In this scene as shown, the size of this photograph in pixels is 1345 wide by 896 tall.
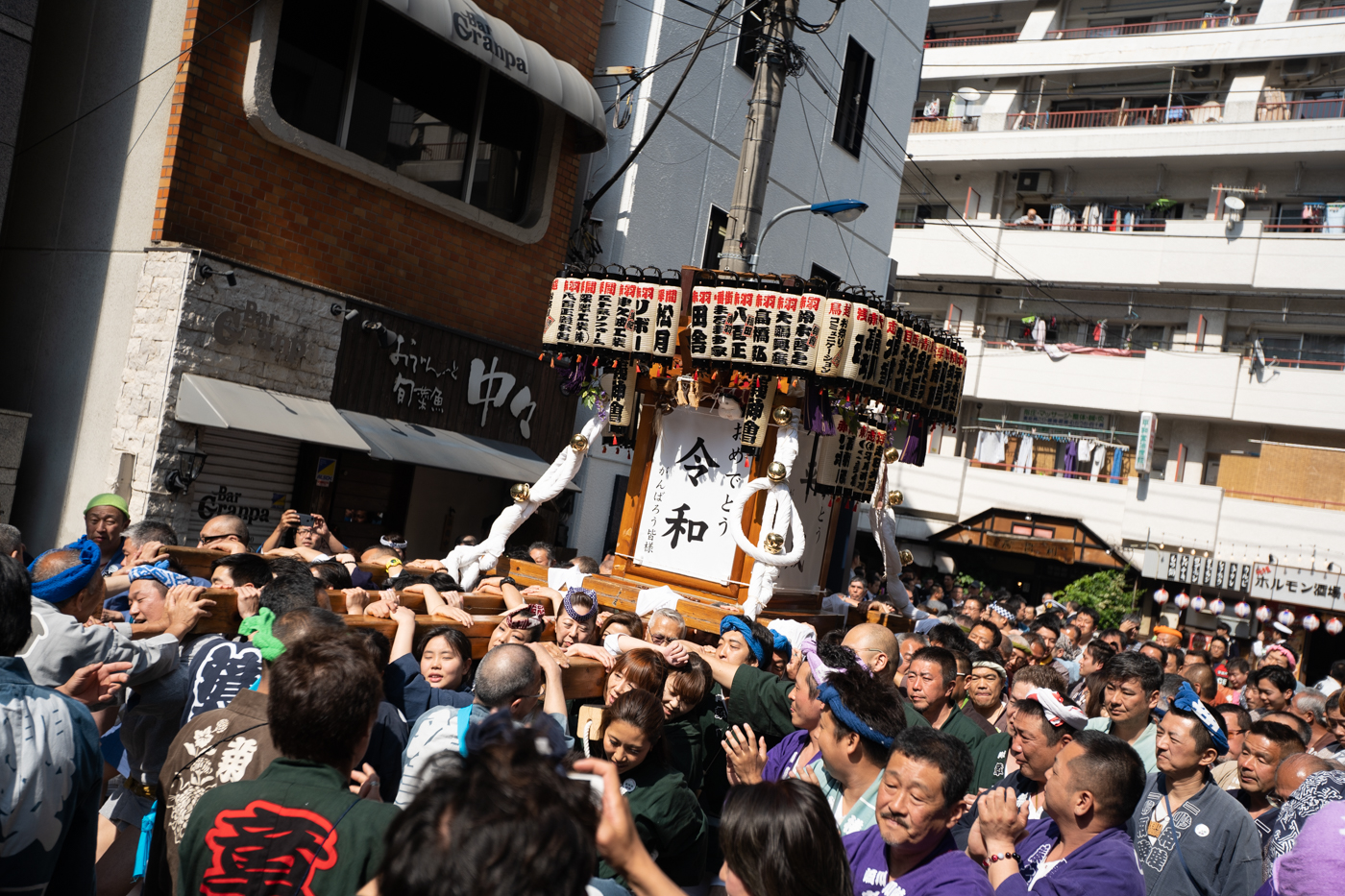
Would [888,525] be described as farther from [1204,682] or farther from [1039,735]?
[1039,735]

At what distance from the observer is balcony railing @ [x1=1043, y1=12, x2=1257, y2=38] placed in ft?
88.4

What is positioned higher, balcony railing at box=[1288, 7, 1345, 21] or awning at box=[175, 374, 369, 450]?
balcony railing at box=[1288, 7, 1345, 21]

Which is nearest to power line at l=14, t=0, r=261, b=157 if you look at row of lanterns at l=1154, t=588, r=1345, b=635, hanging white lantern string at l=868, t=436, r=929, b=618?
hanging white lantern string at l=868, t=436, r=929, b=618

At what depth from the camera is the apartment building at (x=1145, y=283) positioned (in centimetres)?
2452

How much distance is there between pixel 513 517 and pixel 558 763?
8158mm

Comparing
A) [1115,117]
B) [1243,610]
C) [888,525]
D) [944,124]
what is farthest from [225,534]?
[1115,117]

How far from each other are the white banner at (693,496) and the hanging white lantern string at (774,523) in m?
0.46

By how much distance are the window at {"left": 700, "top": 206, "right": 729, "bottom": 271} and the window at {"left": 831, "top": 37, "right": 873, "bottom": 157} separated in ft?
12.3

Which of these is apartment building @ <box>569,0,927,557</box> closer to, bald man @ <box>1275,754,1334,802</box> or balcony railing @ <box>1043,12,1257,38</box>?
bald man @ <box>1275,754,1334,802</box>

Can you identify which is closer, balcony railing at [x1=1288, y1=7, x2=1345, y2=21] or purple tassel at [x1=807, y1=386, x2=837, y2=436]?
purple tassel at [x1=807, y1=386, x2=837, y2=436]

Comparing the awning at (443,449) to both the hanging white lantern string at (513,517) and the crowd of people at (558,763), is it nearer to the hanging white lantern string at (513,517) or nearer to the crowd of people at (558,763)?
the hanging white lantern string at (513,517)

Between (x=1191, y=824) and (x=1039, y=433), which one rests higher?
(x=1039, y=433)

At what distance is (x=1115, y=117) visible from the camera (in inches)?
1110

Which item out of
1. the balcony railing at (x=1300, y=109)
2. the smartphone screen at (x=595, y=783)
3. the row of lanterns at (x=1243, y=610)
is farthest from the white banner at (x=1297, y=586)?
the smartphone screen at (x=595, y=783)
